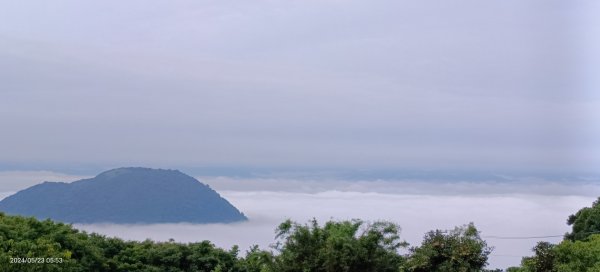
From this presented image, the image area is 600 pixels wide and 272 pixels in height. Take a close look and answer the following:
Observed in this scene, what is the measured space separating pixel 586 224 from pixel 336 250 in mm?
24442

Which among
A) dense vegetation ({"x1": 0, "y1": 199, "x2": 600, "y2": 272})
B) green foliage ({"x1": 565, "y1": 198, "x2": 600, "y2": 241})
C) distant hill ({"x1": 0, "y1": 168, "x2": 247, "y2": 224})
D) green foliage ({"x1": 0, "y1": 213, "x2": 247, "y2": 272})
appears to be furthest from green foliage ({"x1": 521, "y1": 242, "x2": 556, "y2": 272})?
distant hill ({"x1": 0, "y1": 168, "x2": 247, "y2": 224})

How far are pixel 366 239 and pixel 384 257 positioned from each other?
0.71m

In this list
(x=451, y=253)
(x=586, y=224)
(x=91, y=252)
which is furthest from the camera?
(x=586, y=224)

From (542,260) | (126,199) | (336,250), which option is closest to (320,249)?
(336,250)

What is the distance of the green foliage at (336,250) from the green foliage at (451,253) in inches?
32.5

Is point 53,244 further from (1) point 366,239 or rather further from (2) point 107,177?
(2) point 107,177

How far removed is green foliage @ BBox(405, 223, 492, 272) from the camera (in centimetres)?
1980

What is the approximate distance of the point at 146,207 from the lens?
12912 cm

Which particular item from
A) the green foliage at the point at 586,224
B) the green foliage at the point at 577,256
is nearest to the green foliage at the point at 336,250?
the green foliage at the point at 577,256

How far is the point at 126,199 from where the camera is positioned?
424 ft

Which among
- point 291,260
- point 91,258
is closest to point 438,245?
point 291,260

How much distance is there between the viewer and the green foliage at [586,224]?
38.9m

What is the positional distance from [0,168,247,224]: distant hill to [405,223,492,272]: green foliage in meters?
99.2

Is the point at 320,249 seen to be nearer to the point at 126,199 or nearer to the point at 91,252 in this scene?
the point at 91,252
